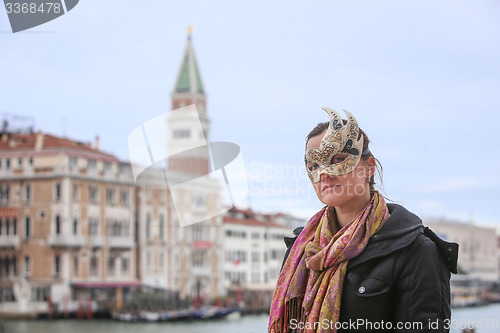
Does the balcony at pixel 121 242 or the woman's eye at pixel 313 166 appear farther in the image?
the balcony at pixel 121 242

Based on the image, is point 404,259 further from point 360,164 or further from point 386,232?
point 360,164

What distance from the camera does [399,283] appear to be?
1.01 m

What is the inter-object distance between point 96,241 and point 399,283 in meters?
24.8

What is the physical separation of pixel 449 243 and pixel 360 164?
0.55 feet

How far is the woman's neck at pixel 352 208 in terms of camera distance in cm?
108

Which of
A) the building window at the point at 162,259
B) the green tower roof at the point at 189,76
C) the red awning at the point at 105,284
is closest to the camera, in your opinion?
the red awning at the point at 105,284

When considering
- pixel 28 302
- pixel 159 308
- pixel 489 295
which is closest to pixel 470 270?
pixel 489 295

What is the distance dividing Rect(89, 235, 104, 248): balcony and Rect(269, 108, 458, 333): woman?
2458 centimetres

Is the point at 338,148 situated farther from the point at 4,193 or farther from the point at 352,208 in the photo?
the point at 4,193

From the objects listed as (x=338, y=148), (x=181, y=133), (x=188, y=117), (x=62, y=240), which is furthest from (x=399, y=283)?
(x=188, y=117)

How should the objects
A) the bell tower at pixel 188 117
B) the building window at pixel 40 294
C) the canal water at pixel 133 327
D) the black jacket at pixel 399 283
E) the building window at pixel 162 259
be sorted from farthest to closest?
the bell tower at pixel 188 117
the building window at pixel 162 259
the building window at pixel 40 294
the canal water at pixel 133 327
the black jacket at pixel 399 283

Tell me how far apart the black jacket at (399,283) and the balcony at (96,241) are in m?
24.7

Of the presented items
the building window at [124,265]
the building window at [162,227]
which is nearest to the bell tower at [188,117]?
the building window at [162,227]

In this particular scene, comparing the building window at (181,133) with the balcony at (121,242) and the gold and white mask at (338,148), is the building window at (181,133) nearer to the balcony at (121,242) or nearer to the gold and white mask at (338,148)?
the balcony at (121,242)
